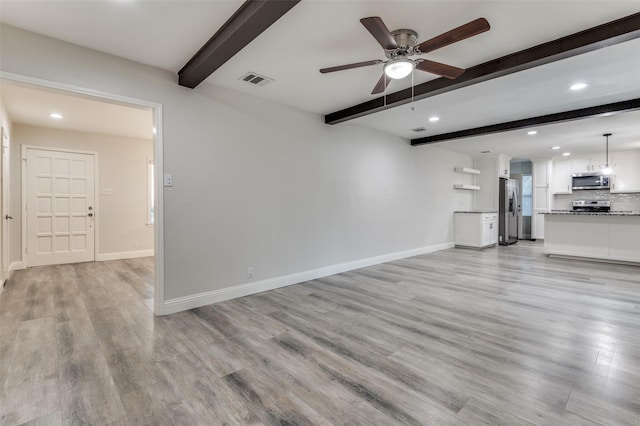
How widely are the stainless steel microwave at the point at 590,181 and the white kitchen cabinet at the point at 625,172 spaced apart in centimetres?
21

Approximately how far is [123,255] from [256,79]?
17.1 feet

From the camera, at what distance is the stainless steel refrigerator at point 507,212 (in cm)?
827

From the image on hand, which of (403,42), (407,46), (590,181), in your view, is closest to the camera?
(407,46)

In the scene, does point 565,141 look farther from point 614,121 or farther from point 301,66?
point 301,66

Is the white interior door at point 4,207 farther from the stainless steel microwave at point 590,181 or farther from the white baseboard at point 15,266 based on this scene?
the stainless steel microwave at point 590,181

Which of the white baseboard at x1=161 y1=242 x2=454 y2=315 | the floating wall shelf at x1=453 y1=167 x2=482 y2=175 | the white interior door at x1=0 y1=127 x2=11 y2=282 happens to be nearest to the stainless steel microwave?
the floating wall shelf at x1=453 y1=167 x2=482 y2=175

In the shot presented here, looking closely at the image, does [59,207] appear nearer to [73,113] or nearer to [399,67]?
[73,113]

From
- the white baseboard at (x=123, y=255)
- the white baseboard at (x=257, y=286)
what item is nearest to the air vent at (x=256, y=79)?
the white baseboard at (x=257, y=286)

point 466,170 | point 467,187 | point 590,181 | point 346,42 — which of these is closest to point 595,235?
point 467,187

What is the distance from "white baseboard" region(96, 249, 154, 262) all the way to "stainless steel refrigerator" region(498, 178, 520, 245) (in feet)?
29.4

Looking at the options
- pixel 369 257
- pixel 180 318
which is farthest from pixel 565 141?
pixel 180 318

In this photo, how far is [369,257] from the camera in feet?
18.7

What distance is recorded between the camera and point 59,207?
5.84 meters

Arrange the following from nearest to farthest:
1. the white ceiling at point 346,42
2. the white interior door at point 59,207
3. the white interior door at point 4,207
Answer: the white ceiling at point 346,42 < the white interior door at point 4,207 < the white interior door at point 59,207
